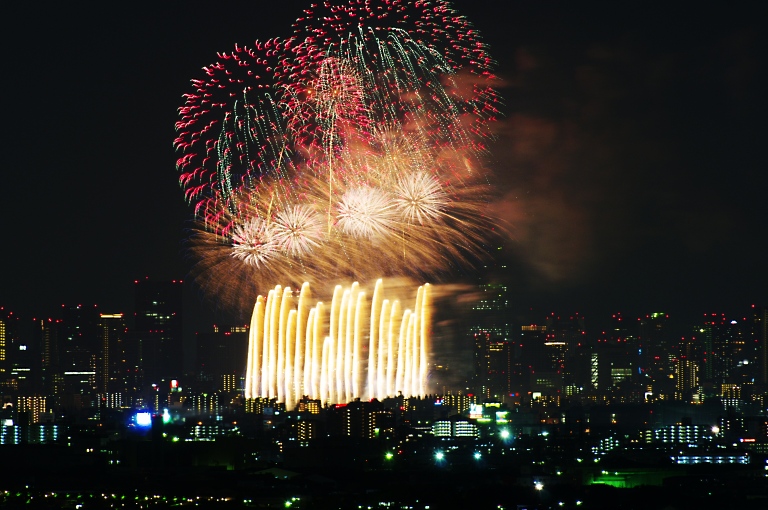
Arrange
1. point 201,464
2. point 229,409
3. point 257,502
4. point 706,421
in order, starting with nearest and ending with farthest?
point 257,502
point 201,464
point 229,409
point 706,421

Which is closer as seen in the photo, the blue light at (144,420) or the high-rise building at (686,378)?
the blue light at (144,420)

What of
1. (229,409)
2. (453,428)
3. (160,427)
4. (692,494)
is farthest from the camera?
(229,409)

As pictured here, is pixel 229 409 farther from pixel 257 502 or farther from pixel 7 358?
pixel 257 502

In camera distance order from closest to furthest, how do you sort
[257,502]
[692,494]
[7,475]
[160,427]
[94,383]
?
[257,502] → [692,494] → [7,475] → [160,427] → [94,383]

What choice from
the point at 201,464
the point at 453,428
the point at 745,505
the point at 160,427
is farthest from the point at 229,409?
the point at 745,505

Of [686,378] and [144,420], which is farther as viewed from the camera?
[686,378]

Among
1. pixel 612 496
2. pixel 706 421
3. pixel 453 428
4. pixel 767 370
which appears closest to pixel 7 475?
pixel 612 496

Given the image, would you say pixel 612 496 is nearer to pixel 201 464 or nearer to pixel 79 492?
pixel 79 492

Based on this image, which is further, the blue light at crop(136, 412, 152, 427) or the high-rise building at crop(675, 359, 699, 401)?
the high-rise building at crop(675, 359, 699, 401)

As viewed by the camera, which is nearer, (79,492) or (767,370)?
(79,492)
